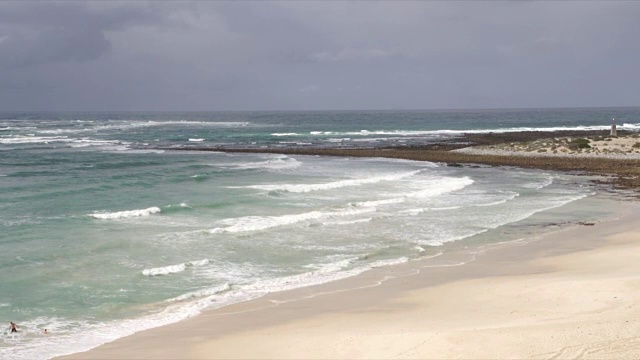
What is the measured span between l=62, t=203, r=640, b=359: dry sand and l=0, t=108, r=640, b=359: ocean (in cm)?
83

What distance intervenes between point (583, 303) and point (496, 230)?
359 inches

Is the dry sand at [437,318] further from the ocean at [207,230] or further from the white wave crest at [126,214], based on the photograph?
the white wave crest at [126,214]

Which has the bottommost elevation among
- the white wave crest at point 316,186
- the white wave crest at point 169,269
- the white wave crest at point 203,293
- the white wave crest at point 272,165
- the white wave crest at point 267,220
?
the white wave crest at point 203,293

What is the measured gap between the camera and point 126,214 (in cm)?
2212

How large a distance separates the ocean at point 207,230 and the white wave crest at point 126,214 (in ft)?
0.35

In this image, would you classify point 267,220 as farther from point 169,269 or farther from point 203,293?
point 203,293

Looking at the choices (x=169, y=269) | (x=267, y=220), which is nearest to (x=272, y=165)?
(x=267, y=220)

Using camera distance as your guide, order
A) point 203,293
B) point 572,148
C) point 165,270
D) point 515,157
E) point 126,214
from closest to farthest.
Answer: point 203,293 < point 165,270 < point 126,214 < point 515,157 < point 572,148

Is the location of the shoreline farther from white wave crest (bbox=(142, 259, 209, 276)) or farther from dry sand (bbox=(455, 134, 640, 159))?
white wave crest (bbox=(142, 259, 209, 276))

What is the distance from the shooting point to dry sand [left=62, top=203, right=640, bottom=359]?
29.9 feet

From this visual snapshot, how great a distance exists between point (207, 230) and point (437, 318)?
10114mm

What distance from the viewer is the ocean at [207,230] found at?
12.4 m

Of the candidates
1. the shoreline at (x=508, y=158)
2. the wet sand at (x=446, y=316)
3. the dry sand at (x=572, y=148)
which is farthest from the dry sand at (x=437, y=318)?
the dry sand at (x=572, y=148)

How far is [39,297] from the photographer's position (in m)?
12.8
